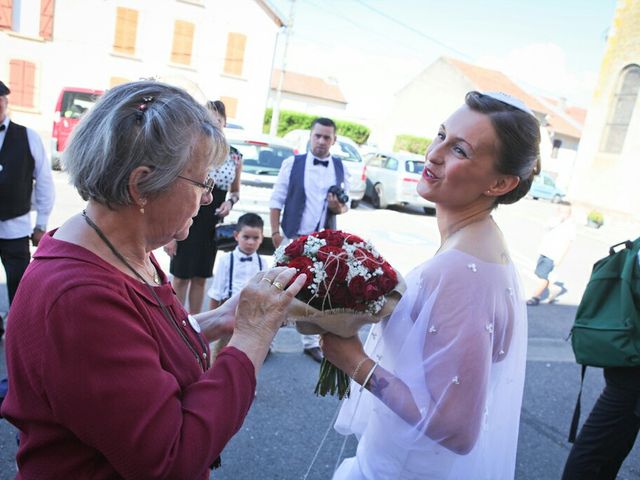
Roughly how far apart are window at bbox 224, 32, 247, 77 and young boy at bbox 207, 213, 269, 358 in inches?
926

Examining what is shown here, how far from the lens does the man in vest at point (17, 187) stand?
371cm

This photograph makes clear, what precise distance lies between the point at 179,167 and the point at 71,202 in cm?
906

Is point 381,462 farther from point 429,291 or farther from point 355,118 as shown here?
point 355,118

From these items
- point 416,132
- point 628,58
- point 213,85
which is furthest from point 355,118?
point 628,58

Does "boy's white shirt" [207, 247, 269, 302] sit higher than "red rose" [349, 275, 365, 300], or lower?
lower

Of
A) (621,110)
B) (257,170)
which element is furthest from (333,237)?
(621,110)

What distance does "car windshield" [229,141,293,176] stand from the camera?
7523mm

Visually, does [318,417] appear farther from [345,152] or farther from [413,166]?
[345,152]

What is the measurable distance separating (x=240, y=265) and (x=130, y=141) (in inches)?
116

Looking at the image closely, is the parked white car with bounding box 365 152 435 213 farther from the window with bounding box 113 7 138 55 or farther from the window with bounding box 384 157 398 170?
the window with bounding box 113 7 138 55

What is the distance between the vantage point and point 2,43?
2219cm

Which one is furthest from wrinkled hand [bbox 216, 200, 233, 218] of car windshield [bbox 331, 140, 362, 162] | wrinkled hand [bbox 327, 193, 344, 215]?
car windshield [bbox 331, 140, 362, 162]

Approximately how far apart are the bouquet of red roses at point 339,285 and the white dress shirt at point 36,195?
315cm

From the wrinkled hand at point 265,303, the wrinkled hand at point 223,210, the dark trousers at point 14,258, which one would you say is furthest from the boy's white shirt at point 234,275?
the wrinkled hand at point 265,303
